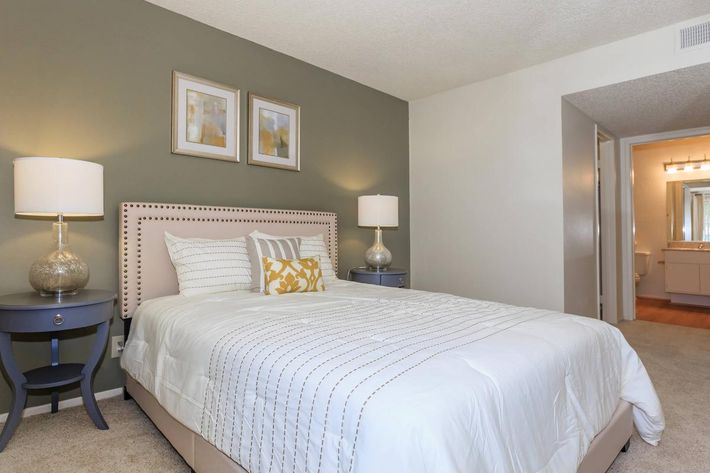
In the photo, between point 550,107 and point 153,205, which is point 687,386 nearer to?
point 550,107

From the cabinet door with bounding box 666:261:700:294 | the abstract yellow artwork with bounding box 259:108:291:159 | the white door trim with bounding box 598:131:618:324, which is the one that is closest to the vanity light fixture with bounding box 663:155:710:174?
the cabinet door with bounding box 666:261:700:294

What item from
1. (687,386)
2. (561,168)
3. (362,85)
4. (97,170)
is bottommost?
(687,386)

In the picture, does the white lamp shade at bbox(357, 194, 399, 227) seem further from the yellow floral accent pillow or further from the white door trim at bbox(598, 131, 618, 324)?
the white door trim at bbox(598, 131, 618, 324)

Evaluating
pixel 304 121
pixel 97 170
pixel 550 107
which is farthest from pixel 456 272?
pixel 97 170

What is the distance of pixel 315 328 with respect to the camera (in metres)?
1.53

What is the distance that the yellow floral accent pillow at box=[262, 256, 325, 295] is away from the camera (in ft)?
8.00

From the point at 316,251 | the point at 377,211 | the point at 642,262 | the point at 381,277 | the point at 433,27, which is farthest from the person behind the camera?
the point at 642,262

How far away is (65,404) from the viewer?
234 cm

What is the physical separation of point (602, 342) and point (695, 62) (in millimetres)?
2523

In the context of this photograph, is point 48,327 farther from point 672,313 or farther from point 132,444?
point 672,313

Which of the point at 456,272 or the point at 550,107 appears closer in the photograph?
the point at 550,107

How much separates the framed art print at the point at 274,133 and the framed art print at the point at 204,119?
0.51 ft

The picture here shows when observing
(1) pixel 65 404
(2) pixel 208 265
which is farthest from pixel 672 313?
(1) pixel 65 404

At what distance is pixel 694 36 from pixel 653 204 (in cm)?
440
